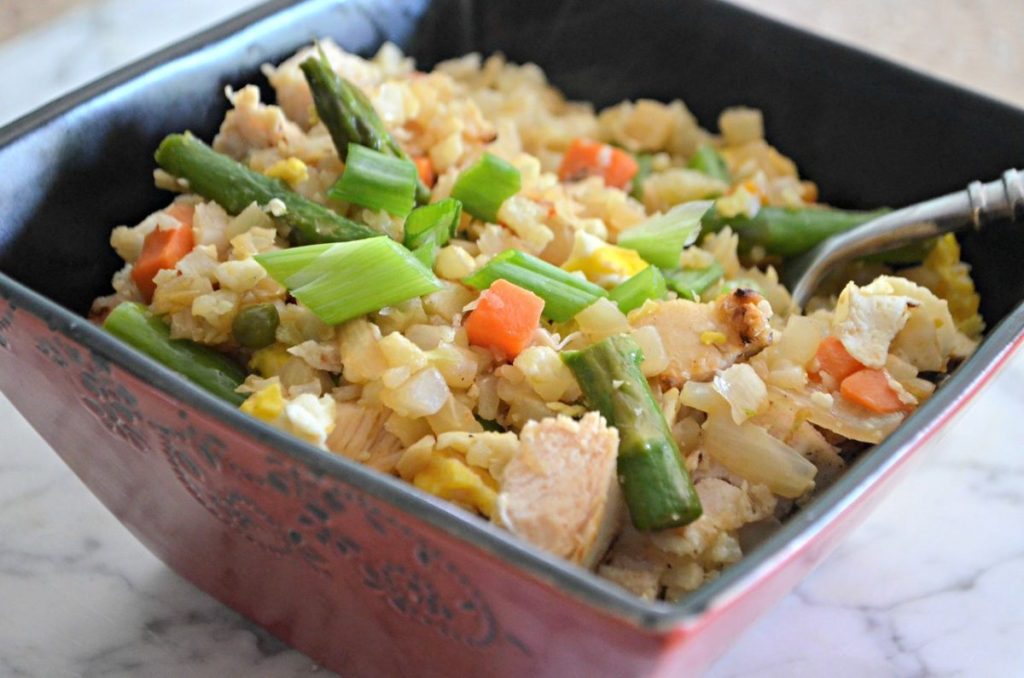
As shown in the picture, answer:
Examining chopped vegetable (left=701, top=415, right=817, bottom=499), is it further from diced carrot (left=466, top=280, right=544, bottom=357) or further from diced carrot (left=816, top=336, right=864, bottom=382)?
diced carrot (left=466, top=280, right=544, bottom=357)

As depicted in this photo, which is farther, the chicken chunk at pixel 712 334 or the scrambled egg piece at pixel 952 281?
the scrambled egg piece at pixel 952 281

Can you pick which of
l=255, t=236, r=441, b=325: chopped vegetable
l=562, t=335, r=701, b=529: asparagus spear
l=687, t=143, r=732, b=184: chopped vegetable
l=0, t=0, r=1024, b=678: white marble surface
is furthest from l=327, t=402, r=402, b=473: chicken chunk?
l=687, t=143, r=732, b=184: chopped vegetable

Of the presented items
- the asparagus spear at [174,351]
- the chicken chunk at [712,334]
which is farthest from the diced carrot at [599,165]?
the asparagus spear at [174,351]

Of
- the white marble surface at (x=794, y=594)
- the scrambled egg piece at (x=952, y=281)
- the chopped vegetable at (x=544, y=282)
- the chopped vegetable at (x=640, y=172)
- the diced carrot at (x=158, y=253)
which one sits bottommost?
the white marble surface at (x=794, y=594)

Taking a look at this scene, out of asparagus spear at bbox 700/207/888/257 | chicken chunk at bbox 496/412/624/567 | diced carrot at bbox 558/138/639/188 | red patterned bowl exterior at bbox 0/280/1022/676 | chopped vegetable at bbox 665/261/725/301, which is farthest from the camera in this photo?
diced carrot at bbox 558/138/639/188

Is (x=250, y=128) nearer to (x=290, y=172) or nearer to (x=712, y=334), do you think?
(x=290, y=172)

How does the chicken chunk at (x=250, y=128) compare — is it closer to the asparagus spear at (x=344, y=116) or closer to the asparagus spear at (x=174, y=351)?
the asparagus spear at (x=344, y=116)

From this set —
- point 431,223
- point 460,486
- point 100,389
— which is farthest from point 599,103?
point 100,389

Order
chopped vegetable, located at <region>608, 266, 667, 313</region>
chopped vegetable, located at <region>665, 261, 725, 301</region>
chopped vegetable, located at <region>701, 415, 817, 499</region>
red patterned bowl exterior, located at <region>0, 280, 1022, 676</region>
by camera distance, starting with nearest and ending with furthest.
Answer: red patterned bowl exterior, located at <region>0, 280, 1022, 676</region>, chopped vegetable, located at <region>701, 415, 817, 499</region>, chopped vegetable, located at <region>608, 266, 667, 313</region>, chopped vegetable, located at <region>665, 261, 725, 301</region>
